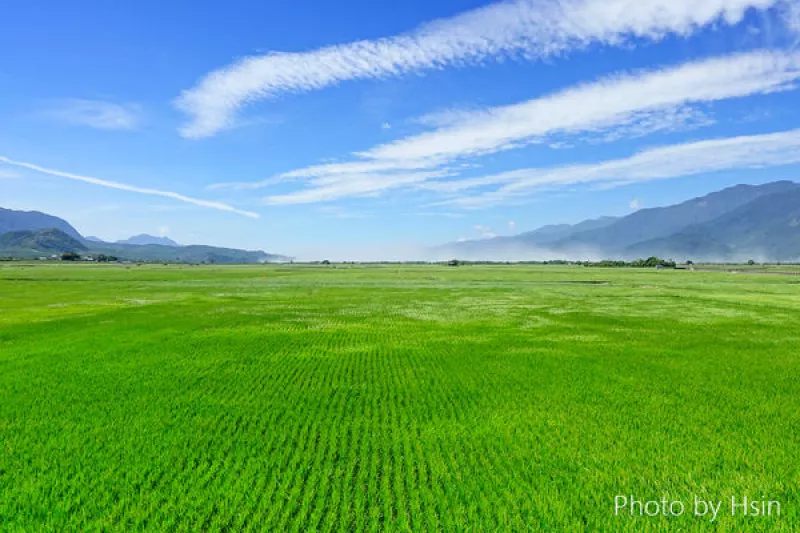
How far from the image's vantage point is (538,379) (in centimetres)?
2041

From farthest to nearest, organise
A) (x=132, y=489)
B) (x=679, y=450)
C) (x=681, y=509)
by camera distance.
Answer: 1. (x=679, y=450)
2. (x=132, y=489)
3. (x=681, y=509)

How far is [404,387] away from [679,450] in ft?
33.2

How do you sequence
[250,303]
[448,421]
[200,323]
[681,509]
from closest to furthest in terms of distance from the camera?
[681,509] < [448,421] < [200,323] < [250,303]

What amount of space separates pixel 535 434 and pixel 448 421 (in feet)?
9.24

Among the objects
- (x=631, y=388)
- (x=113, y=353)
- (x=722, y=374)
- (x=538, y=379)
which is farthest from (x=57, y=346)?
(x=722, y=374)

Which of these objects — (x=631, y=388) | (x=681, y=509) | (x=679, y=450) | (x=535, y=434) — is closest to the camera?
(x=681, y=509)

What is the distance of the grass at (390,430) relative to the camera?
31.7 ft

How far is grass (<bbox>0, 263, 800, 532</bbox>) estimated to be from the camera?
380 inches

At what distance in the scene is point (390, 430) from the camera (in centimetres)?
1416

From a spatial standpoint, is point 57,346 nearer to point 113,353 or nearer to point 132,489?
point 113,353

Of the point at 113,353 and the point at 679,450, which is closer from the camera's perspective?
the point at 679,450

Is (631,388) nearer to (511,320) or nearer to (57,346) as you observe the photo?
(511,320)

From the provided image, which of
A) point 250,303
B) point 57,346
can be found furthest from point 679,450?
point 250,303

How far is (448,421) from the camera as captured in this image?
1500 cm
